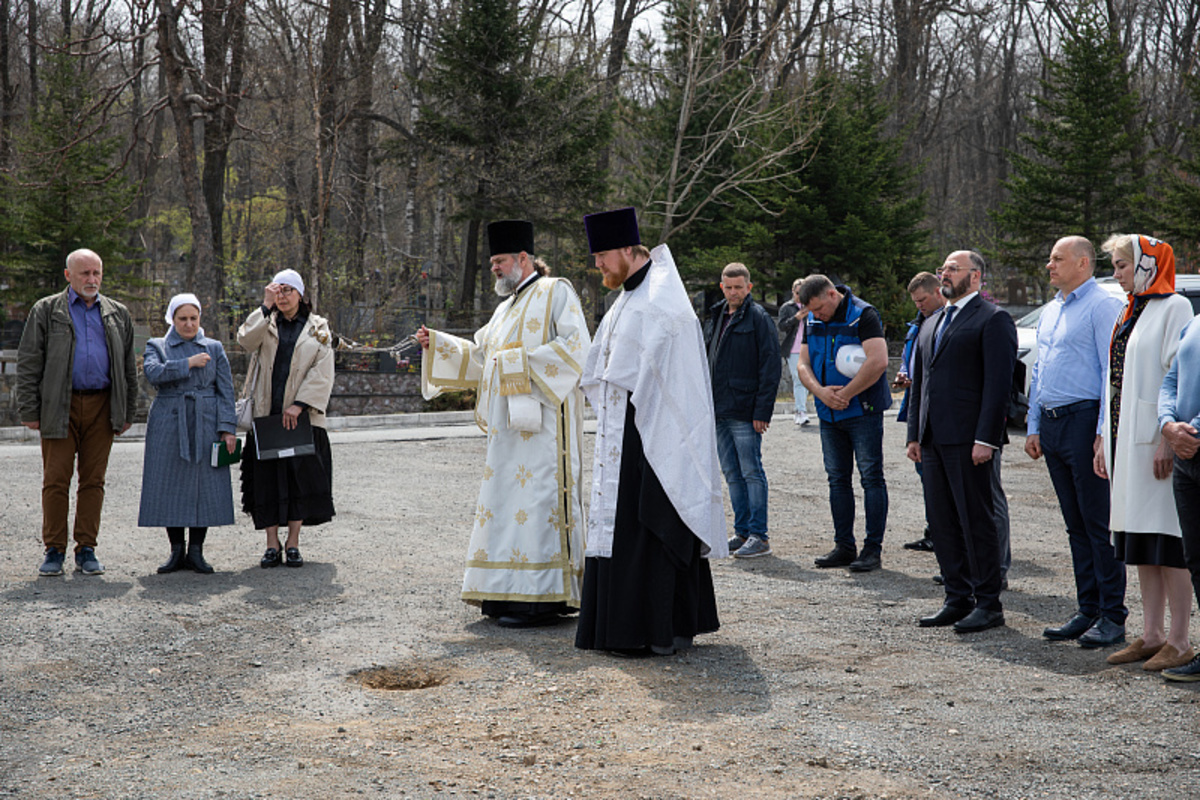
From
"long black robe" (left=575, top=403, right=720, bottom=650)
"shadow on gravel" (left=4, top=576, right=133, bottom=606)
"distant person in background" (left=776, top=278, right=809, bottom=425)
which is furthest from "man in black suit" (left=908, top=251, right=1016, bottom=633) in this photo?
"distant person in background" (left=776, top=278, right=809, bottom=425)

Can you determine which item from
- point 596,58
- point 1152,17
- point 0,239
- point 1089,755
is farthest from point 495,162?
point 1152,17

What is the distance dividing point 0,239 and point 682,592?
2400 cm

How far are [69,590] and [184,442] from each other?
113 centimetres

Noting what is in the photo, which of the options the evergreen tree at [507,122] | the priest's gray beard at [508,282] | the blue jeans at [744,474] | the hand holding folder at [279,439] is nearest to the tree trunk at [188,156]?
the evergreen tree at [507,122]

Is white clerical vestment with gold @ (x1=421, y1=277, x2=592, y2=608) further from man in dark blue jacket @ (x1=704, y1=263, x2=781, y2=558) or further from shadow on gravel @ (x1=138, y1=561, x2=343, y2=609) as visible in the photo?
man in dark blue jacket @ (x1=704, y1=263, x2=781, y2=558)

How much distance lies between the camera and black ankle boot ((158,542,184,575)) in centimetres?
720

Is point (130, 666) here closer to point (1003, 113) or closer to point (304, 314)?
point (304, 314)

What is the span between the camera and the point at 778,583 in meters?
6.94

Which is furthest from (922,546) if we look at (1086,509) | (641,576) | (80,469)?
(80,469)

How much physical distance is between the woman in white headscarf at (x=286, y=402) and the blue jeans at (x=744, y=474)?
2698 mm

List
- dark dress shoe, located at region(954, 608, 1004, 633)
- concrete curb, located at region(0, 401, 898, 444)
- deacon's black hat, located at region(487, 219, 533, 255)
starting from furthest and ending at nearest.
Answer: concrete curb, located at region(0, 401, 898, 444), deacon's black hat, located at region(487, 219, 533, 255), dark dress shoe, located at region(954, 608, 1004, 633)

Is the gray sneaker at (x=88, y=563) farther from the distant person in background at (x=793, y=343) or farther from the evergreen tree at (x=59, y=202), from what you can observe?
the evergreen tree at (x=59, y=202)

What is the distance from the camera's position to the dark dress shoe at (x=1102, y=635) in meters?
5.30

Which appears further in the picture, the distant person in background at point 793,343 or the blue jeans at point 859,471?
the distant person in background at point 793,343
